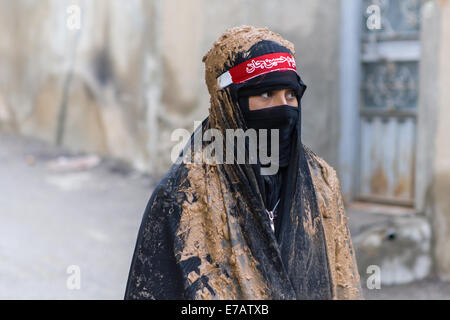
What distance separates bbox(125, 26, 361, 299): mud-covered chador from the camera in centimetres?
176

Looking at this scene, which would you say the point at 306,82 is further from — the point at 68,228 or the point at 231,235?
the point at 231,235

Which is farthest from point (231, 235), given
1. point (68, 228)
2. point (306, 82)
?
point (68, 228)

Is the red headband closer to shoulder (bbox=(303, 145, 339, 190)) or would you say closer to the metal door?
shoulder (bbox=(303, 145, 339, 190))

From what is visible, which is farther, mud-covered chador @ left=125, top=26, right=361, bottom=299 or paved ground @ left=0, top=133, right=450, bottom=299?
paved ground @ left=0, top=133, right=450, bottom=299

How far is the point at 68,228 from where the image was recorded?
18.7 ft

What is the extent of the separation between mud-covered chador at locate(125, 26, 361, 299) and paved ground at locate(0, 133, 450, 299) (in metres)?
2.69

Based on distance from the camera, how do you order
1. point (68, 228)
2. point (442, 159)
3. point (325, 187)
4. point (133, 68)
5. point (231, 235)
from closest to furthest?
point (231, 235) → point (325, 187) → point (442, 159) → point (68, 228) → point (133, 68)

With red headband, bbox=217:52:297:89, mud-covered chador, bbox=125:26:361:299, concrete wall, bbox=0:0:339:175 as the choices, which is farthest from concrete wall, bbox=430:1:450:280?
red headband, bbox=217:52:297:89

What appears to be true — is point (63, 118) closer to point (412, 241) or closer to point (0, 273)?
point (0, 273)

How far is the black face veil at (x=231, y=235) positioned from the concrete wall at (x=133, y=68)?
371 centimetres

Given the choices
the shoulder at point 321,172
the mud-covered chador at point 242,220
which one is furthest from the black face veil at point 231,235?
the shoulder at point 321,172

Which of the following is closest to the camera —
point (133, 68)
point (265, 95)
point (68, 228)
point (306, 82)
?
point (265, 95)

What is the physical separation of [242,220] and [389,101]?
4.21 m

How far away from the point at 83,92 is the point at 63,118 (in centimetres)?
55
